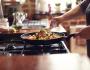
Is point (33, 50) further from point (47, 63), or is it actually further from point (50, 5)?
point (50, 5)

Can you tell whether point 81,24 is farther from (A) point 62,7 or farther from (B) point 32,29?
(B) point 32,29

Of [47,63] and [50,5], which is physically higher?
[50,5]

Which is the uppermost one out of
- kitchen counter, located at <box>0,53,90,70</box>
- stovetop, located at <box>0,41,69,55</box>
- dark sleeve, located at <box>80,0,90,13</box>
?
dark sleeve, located at <box>80,0,90,13</box>

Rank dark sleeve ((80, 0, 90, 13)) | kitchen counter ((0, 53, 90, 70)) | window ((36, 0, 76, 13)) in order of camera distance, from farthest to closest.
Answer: window ((36, 0, 76, 13)), dark sleeve ((80, 0, 90, 13)), kitchen counter ((0, 53, 90, 70))

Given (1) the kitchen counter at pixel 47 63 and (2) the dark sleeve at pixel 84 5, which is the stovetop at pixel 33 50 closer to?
(1) the kitchen counter at pixel 47 63

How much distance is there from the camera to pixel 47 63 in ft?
3.97

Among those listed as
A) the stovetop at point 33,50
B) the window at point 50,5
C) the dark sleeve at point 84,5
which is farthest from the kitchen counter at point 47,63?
the window at point 50,5

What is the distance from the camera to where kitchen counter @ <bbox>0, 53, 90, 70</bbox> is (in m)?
1.14

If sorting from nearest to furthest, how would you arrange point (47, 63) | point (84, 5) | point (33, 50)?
point (47, 63), point (33, 50), point (84, 5)

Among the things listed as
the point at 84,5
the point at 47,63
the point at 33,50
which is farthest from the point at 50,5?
the point at 47,63

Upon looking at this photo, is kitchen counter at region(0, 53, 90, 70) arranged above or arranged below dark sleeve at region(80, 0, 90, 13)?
below

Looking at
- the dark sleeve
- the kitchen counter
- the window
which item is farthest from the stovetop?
the window

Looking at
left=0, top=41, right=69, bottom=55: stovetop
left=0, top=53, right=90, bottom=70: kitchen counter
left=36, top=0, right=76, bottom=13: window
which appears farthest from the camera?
left=36, top=0, right=76, bottom=13: window

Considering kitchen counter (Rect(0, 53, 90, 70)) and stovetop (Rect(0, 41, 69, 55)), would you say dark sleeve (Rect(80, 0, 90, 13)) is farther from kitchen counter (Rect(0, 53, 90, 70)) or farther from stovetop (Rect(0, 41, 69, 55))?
kitchen counter (Rect(0, 53, 90, 70))
